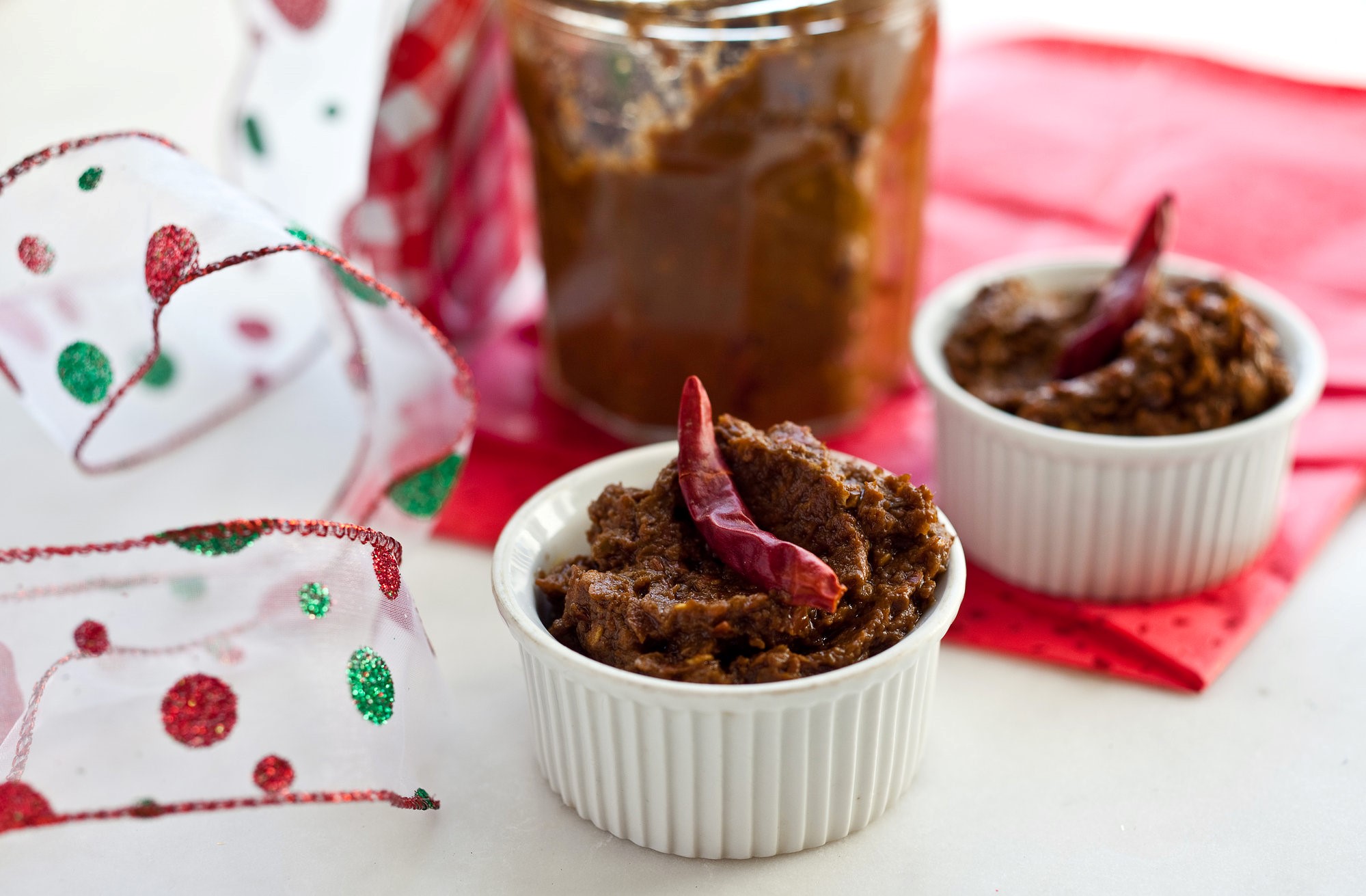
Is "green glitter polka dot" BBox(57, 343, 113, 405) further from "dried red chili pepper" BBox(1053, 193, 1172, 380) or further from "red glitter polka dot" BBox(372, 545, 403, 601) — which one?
"dried red chili pepper" BBox(1053, 193, 1172, 380)

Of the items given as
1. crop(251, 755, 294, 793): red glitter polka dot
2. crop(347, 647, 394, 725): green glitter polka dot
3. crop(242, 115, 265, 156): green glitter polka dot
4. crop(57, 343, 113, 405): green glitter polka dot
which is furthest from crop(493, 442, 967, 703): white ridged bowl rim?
crop(242, 115, 265, 156): green glitter polka dot

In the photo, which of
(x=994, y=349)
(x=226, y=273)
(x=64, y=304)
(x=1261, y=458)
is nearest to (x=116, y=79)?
(x=226, y=273)

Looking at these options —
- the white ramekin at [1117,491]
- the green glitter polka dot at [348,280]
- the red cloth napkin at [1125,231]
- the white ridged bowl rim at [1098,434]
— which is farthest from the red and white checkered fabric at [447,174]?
the white ramekin at [1117,491]

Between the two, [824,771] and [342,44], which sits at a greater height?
[342,44]

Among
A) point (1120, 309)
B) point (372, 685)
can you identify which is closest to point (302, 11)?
point (372, 685)

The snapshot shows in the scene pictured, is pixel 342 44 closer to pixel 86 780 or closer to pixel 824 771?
pixel 86 780

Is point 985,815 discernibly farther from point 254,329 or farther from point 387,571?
point 254,329
